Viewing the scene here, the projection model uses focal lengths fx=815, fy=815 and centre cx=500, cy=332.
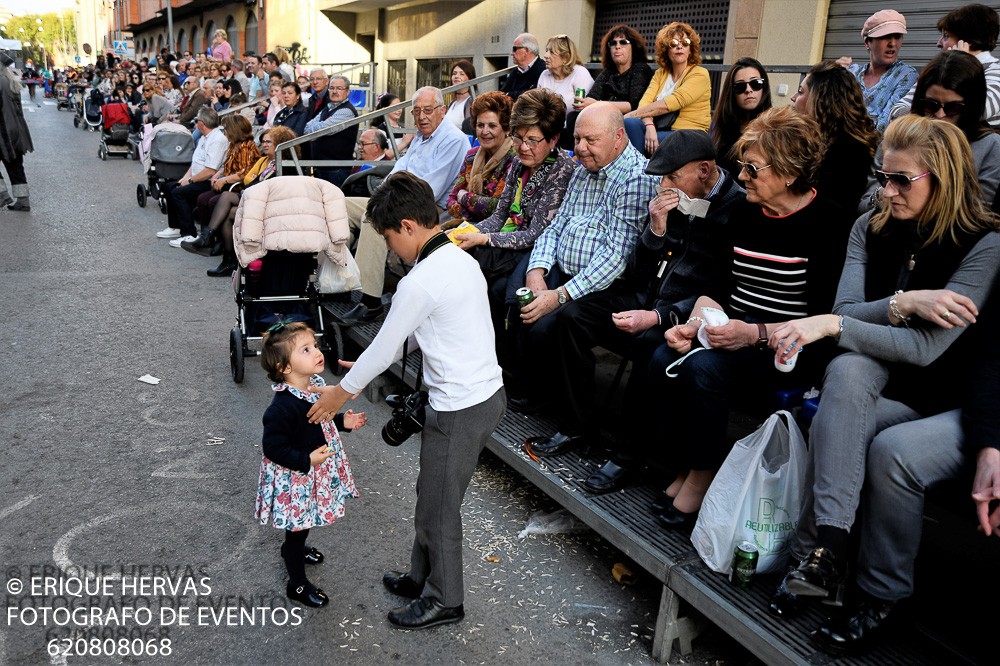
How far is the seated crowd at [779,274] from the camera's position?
2.76m

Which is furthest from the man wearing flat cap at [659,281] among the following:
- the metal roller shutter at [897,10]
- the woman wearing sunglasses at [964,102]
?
the metal roller shutter at [897,10]

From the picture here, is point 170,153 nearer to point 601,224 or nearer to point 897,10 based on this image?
point 601,224

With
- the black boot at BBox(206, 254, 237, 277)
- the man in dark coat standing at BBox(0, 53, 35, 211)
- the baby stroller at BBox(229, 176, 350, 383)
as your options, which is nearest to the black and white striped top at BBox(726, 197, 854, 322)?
the baby stroller at BBox(229, 176, 350, 383)

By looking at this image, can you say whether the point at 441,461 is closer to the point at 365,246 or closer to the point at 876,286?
the point at 876,286

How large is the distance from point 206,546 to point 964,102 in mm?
3896

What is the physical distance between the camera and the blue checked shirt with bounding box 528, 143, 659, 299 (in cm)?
437

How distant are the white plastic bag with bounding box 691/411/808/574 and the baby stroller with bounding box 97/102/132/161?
63.3 ft

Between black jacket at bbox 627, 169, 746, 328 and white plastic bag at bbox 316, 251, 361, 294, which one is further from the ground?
black jacket at bbox 627, 169, 746, 328

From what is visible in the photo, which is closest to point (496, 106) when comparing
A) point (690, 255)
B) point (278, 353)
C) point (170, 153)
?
point (690, 255)

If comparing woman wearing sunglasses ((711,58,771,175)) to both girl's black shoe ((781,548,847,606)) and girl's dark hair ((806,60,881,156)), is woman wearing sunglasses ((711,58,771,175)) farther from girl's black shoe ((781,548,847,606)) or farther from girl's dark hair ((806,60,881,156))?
Result: girl's black shoe ((781,548,847,606))

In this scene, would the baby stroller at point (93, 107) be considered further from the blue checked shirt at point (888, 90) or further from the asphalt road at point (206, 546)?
the blue checked shirt at point (888, 90)

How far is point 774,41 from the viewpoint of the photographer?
9125 mm

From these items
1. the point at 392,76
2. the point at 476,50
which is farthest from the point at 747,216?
the point at 392,76

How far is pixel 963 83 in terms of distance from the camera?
3.48 metres
